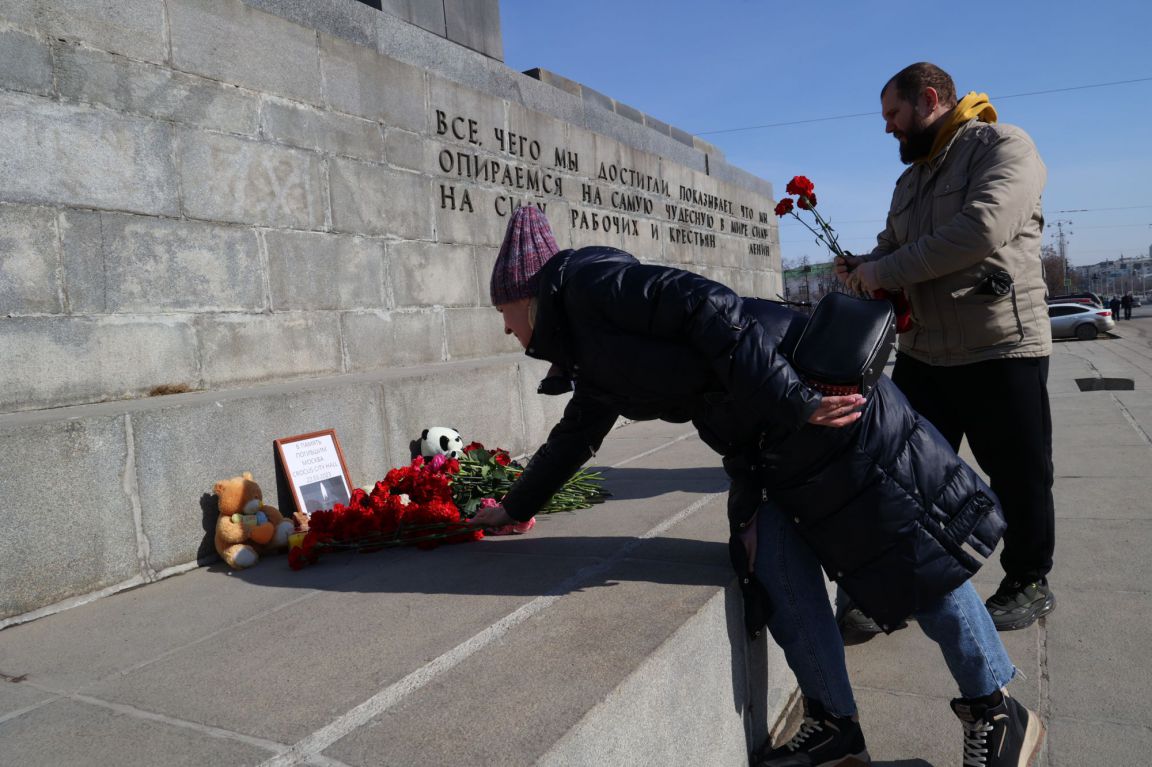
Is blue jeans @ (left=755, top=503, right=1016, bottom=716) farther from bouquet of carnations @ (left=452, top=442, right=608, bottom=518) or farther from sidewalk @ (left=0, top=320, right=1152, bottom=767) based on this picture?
bouquet of carnations @ (left=452, top=442, right=608, bottom=518)

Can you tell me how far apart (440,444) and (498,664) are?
2338mm

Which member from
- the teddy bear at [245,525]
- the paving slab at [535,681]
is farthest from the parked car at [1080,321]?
the paving slab at [535,681]

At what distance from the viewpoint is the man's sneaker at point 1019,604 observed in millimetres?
2840

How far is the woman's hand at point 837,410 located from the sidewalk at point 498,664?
54 centimetres

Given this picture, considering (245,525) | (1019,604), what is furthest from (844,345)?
(245,525)

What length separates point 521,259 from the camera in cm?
229

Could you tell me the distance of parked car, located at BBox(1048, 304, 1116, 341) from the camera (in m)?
26.0

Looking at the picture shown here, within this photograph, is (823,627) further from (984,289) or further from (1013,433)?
(984,289)

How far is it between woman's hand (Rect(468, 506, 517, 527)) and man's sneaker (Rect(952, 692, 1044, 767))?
140cm

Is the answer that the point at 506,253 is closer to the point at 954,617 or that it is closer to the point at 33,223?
the point at 954,617

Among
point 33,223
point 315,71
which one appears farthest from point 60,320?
point 315,71

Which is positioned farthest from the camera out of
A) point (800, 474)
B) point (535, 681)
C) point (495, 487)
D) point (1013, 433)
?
point (495, 487)

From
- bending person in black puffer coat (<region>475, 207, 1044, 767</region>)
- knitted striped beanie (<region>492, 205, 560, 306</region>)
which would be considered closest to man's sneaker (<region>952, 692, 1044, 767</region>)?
bending person in black puffer coat (<region>475, 207, 1044, 767</region>)

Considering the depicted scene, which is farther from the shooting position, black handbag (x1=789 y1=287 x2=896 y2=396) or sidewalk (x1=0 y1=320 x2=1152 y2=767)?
black handbag (x1=789 y1=287 x2=896 y2=396)
